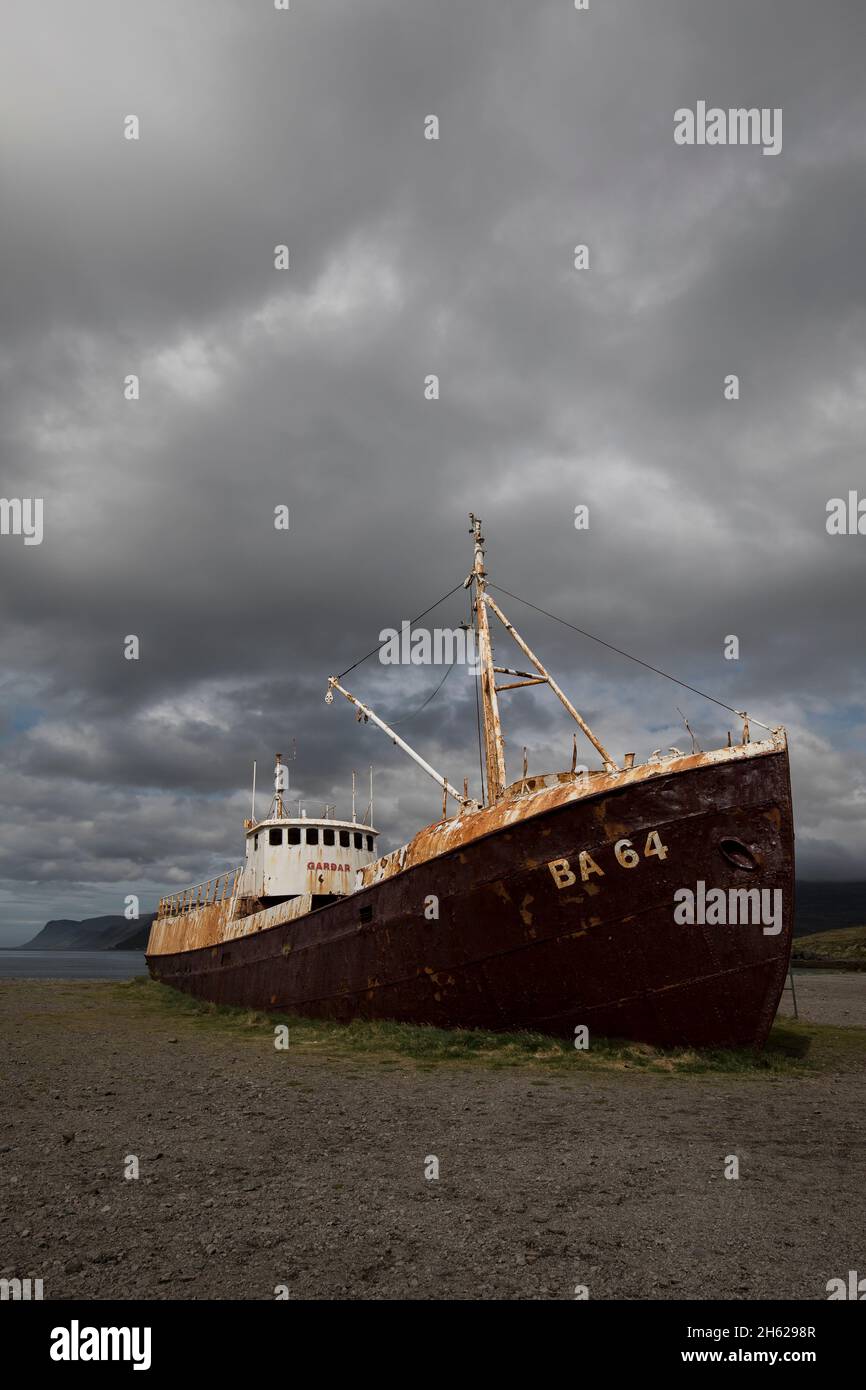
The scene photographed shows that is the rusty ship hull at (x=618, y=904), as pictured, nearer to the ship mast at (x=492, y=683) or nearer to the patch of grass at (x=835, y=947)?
the ship mast at (x=492, y=683)

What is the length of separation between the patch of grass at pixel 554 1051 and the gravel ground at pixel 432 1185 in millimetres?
630

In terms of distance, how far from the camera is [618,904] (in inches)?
485

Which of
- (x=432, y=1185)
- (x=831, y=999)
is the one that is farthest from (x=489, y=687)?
(x=831, y=999)

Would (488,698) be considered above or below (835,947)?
above

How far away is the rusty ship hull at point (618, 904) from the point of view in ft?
40.1

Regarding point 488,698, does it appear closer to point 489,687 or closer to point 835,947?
point 489,687

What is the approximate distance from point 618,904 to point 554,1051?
286cm

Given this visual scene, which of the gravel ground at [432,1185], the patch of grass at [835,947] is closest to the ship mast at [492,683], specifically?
the gravel ground at [432,1185]

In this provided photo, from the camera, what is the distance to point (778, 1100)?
10.2m

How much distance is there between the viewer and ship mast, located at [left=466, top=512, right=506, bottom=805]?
60.1ft
